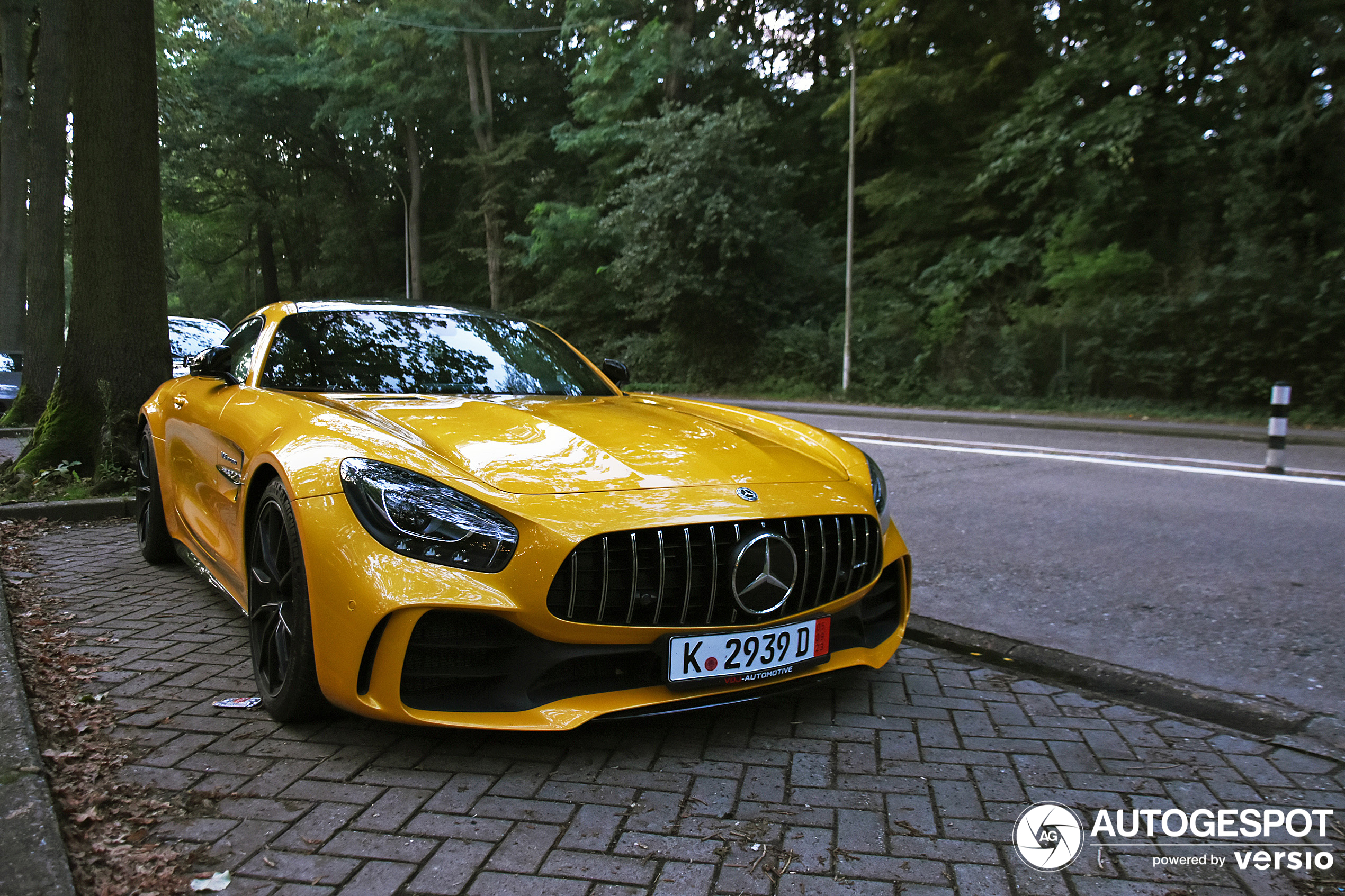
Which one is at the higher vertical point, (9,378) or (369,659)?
(9,378)

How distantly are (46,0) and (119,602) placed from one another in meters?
10.1

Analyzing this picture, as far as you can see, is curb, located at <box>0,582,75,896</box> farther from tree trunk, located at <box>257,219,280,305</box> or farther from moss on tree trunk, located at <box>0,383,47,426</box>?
tree trunk, located at <box>257,219,280,305</box>

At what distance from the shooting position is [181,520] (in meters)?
4.25

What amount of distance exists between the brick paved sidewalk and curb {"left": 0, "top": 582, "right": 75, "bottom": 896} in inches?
9.2

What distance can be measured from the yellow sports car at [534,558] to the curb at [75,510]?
3190 mm

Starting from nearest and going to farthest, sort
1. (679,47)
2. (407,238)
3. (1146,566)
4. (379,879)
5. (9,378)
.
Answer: (379,879), (1146,566), (9,378), (679,47), (407,238)

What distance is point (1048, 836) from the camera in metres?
2.26

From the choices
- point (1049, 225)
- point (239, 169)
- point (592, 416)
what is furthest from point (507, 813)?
point (239, 169)

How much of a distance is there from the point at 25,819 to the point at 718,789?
1625mm

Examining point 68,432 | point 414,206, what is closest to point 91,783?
point 68,432

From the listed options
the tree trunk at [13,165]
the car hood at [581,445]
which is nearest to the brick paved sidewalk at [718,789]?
the car hood at [581,445]

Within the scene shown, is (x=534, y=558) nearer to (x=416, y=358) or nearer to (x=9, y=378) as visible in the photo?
(x=416, y=358)

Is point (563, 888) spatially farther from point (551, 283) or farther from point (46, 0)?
point (551, 283)

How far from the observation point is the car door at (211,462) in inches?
134
